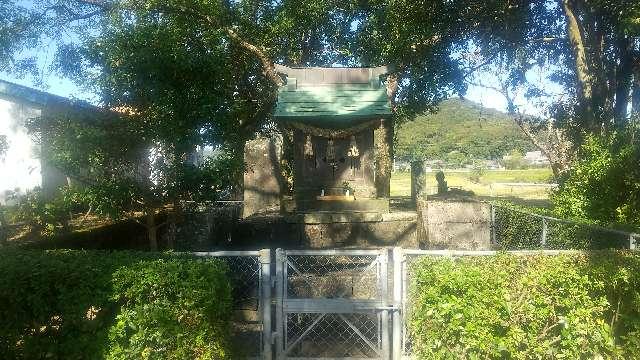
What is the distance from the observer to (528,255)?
4.84m

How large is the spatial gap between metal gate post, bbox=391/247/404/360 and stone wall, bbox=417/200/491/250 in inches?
221

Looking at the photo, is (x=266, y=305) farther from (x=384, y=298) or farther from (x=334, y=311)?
(x=384, y=298)

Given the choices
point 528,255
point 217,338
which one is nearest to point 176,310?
point 217,338

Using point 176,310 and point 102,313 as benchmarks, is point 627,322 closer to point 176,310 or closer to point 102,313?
point 176,310

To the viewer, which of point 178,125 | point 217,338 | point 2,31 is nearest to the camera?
point 217,338

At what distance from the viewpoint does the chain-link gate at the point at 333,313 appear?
205 inches

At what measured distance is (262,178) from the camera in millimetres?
15414

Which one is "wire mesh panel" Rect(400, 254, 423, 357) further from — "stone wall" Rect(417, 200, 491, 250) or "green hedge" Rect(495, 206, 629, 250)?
"stone wall" Rect(417, 200, 491, 250)

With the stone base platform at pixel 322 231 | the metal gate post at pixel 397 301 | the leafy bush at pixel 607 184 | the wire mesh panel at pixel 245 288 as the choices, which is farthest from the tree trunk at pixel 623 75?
the wire mesh panel at pixel 245 288

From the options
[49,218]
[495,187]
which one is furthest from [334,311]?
[495,187]

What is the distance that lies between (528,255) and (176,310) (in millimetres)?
4114

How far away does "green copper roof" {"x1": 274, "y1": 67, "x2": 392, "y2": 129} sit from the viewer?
13.0 metres

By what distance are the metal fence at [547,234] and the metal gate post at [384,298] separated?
4787mm

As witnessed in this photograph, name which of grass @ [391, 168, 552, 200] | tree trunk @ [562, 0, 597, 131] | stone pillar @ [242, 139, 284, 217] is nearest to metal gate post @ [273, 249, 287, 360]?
stone pillar @ [242, 139, 284, 217]
